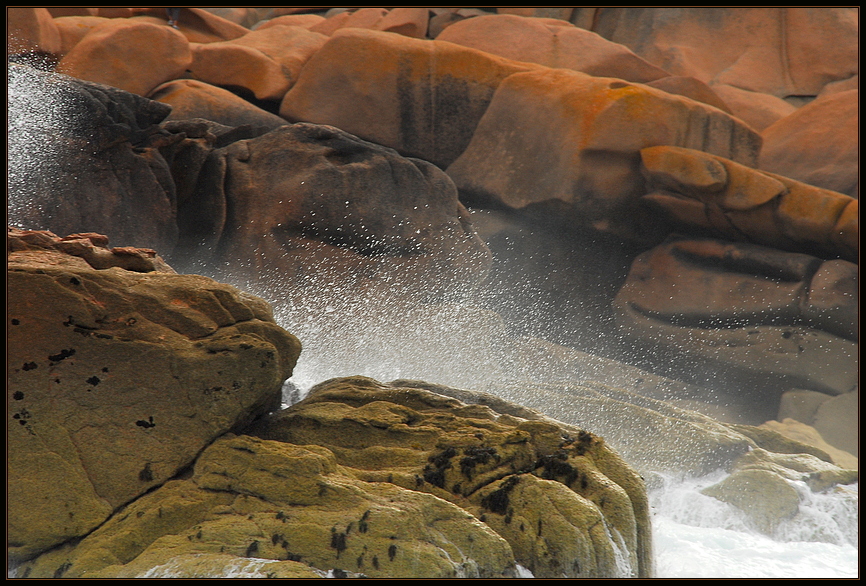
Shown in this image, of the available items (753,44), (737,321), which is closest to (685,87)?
(753,44)

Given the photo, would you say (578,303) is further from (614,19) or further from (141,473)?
(141,473)

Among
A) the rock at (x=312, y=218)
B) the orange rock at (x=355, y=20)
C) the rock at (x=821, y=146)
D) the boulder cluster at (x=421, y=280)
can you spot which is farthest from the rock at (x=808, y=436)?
the orange rock at (x=355, y=20)

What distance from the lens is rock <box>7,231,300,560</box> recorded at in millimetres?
4105

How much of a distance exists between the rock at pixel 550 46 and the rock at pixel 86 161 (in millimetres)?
8542

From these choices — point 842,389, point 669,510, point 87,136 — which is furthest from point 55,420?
point 842,389

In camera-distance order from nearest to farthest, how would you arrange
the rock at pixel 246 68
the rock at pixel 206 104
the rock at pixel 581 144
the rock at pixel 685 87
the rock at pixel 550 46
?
the rock at pixel 206 104
the rock at pixel 581 144
the rock at pixel 246 68
the rock at pixel 685 87
the rock at pixel 550 46

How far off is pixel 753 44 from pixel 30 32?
16.6m

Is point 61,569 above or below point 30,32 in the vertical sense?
below

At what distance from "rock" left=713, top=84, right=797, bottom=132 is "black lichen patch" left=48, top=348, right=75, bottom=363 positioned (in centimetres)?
1574

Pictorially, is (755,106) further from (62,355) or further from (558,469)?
(62,355)

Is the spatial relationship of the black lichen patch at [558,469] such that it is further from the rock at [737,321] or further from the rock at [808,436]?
the rock at [737,321]

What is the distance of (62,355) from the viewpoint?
Result: 443 centimetres

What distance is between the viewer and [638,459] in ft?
24.8

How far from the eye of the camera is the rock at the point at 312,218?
10.4 metres
